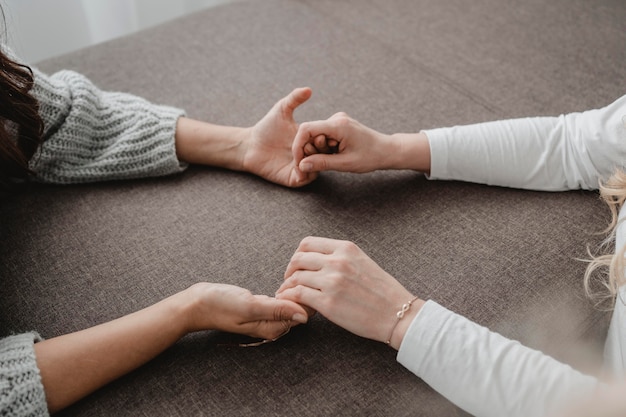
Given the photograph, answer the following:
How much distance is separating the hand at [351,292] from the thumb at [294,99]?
34cm

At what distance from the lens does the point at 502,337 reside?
2.65 feet

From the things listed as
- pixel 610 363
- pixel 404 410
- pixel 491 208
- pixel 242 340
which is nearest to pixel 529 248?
pixel 491 208

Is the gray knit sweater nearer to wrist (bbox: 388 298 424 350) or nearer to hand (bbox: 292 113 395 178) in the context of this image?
hand (bbox: 292 113 395 178)

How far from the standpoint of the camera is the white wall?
191 centimetres

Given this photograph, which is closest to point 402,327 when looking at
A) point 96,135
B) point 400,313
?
point 400,313

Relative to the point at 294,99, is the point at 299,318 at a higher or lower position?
lower

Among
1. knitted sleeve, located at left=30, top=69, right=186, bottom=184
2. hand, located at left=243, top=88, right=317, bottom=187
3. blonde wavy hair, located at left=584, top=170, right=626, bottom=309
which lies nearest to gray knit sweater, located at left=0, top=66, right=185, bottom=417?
knitted sleeve, located at left=30, top=69, right=186, bottom=184

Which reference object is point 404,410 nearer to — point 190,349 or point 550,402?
point 550,402

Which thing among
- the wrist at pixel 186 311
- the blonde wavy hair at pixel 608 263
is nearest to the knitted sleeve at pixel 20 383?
the wrist at pixel 186 311

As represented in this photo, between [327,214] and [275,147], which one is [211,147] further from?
[327,214]

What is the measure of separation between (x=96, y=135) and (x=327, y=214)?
50cm

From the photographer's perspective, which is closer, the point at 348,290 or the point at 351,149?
the point at 348,290

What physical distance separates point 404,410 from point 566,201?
1.71 ft

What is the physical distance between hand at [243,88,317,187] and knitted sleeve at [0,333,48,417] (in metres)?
0.52
